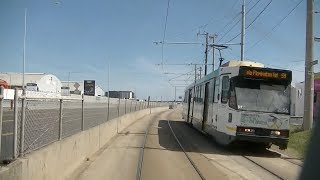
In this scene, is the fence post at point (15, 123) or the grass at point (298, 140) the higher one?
the fence post at point (15, 123)

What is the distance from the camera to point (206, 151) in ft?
62.0

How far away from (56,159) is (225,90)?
9871mm

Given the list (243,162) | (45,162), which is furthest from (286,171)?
(45,162)

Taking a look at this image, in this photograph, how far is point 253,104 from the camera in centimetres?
1814

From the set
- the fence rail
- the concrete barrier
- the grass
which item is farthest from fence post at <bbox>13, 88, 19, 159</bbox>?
the grass

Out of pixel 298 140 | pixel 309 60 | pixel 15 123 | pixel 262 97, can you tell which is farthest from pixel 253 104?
pixel 15 123

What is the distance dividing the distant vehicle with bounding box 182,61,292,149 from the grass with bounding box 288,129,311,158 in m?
1.54

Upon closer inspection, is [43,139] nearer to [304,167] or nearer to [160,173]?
[160,173]

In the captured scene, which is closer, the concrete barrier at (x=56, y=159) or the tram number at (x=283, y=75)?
the concrete barrier at (x=56, y=159)

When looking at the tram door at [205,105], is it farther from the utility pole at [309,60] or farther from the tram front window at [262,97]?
the tram front window at [262,97]

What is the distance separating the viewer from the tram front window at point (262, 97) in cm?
1811

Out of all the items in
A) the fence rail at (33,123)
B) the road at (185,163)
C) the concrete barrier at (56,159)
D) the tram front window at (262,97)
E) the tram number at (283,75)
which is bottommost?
the road at (185,163)

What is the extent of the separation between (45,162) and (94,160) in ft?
20.2

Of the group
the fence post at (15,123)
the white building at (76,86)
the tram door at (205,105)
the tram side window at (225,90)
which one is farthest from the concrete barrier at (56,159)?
the white building at (76,86)
